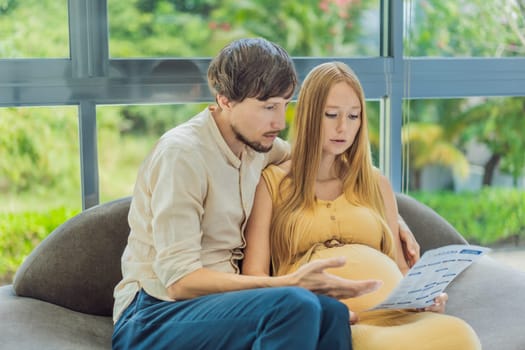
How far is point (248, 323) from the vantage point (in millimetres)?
1826

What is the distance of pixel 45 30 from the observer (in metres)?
2.67

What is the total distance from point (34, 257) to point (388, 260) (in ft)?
3.32

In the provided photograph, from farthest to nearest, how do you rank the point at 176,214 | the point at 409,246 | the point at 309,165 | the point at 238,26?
the point at 238,26
the point at 409,246
the point at 309,165
the point at 176,214

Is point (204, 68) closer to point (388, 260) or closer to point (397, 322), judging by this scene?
point (388, 260)

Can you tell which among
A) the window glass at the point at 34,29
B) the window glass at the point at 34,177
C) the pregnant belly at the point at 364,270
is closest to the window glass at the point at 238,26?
the window glass at the point at 34,29

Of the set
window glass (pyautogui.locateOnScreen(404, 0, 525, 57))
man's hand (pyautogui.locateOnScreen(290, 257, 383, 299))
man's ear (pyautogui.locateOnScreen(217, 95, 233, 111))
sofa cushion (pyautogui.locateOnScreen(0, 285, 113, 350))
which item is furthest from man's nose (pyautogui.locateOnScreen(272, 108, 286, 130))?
window glass (pyautogui.locateOnScreen(404, 0, 525, 57))

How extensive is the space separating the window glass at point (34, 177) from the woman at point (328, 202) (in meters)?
0.81

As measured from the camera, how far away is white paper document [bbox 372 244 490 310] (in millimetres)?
1888

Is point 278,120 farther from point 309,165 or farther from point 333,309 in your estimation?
point 333,309

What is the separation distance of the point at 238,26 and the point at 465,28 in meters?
0.97

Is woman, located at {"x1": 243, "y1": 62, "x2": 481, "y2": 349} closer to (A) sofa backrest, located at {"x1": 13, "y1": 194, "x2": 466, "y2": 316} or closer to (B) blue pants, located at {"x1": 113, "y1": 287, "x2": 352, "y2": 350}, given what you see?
(B) blue pants, located at {"x1": 113, "y1": 287, "x2": 352, "y2": 350}

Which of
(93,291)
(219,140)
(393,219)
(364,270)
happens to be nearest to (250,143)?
(219,140)

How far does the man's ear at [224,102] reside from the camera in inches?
81.1

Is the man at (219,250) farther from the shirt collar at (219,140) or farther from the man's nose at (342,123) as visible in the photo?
the man's nose at (342,123)
